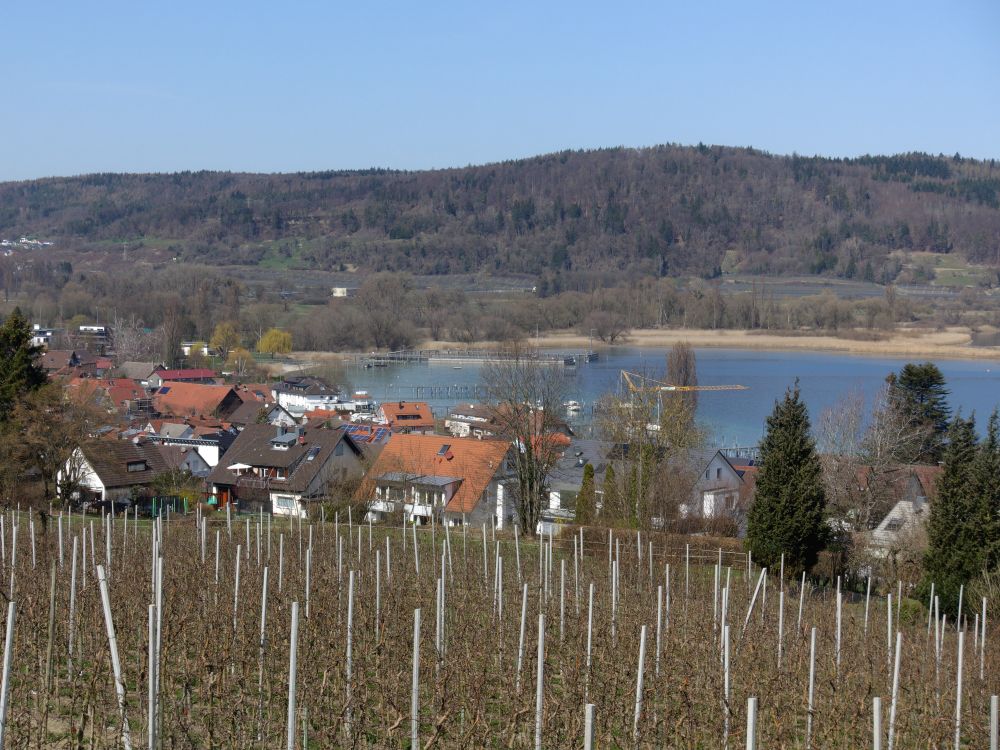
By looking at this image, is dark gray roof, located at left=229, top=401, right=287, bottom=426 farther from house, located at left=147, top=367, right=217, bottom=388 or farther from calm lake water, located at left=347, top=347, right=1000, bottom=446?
house, located at left=147, top=367, right=217, bottom=388

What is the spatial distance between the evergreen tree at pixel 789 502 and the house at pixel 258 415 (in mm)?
22988

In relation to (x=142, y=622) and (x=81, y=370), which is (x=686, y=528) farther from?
(x=81, y=370)

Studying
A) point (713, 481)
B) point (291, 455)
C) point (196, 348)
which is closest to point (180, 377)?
point (196, 348)

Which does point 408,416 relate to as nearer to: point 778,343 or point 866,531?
point 866,531

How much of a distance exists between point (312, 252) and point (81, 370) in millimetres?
100045

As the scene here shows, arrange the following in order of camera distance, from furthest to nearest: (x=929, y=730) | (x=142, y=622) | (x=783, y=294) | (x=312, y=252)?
(x=312, y=252), (x=783, y=294), (x=142, y=622), (x=929, y=730)

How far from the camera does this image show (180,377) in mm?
54688

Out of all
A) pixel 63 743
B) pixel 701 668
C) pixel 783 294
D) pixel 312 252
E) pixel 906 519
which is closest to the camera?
pixel 63 743

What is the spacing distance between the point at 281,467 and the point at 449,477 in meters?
4.17

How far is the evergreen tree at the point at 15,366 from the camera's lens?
1762cm

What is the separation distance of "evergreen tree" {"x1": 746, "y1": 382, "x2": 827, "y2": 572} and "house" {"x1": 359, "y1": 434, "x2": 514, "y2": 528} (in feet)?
23.0

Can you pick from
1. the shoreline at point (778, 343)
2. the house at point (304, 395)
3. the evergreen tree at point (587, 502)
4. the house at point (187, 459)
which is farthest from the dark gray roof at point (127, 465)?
the shoreline at point (778, 343)

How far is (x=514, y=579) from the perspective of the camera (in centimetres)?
1220

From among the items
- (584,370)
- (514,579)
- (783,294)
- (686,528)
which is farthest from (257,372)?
(783,294)
